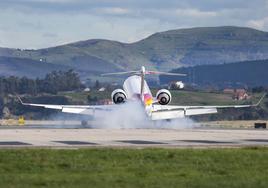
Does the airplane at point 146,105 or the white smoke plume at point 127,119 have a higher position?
the airplane at point 146,105

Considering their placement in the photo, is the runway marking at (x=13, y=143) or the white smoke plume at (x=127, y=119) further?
the white smoke plume at (x=127, y=119)

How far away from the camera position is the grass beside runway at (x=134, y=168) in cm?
3991

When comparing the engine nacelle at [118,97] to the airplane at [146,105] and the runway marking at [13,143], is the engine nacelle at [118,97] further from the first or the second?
the runway marking at [13,143]

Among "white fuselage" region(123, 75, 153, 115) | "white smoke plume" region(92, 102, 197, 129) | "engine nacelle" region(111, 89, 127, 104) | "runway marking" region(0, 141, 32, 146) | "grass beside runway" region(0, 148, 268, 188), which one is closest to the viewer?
"grass beside runway" region(0, 148, 268, 188)

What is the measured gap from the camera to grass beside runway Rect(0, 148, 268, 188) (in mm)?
39906

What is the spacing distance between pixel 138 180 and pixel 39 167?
643 cm

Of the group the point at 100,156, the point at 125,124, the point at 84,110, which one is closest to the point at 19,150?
the point at 100,156

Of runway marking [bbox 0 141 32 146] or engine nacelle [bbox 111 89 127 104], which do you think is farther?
engine nacelle [bbox 111 89 127 104]

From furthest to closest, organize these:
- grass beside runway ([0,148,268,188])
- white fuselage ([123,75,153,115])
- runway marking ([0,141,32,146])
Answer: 1. white fuselage ([123,75,153,115])
2. runway marking ([0,141,32,146])
3. grass beside runway ([0,148,268,188])

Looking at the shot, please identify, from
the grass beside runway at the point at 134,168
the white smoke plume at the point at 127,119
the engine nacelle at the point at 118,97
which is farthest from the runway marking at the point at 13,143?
the engine nacelle at the point at 118,97

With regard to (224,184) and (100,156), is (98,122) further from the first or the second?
(224,184)

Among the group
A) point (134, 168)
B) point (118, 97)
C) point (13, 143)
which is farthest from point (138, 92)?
point (134, 168)

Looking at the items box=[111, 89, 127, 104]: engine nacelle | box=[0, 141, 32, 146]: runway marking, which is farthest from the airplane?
box=[0, 141, 32, 146]: runway marking

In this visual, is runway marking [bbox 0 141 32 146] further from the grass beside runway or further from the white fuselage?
the white fuselage
